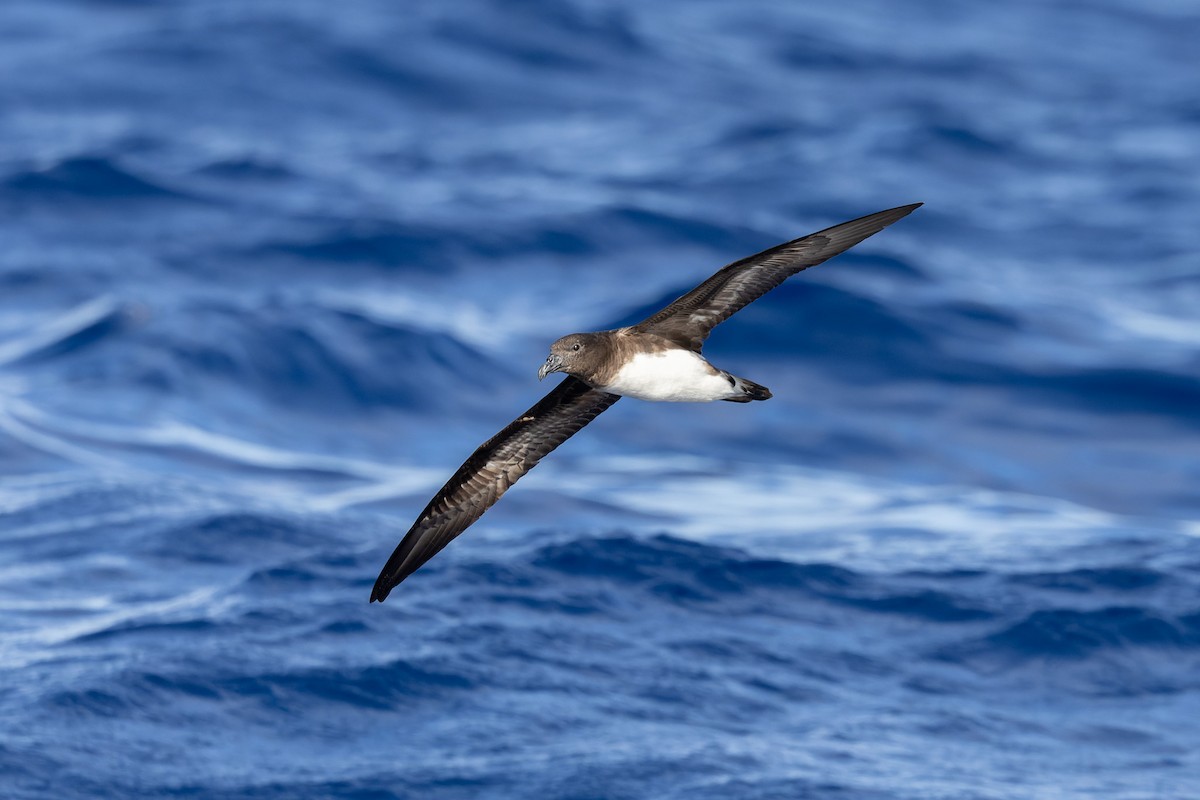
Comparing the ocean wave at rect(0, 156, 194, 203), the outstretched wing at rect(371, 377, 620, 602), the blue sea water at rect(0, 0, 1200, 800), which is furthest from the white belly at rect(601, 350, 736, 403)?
the ocean wave at rect(0, 156, 194, 203)

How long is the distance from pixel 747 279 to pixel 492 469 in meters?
1.94

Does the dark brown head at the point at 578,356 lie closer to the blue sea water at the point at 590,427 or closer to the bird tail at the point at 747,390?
the bird tail at the point at 747,390

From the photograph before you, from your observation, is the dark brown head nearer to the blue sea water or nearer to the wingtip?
the wingtip

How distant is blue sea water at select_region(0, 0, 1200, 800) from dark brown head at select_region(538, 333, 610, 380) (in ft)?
13.7

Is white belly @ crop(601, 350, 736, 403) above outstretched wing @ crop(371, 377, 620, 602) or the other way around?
above

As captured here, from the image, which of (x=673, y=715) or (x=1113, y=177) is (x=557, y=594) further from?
(x=1113, y=177)

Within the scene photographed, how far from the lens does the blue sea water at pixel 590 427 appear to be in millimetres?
12094

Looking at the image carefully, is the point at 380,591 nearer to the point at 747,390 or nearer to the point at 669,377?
the point at 669,377

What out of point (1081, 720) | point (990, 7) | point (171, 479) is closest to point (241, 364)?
point (171, 479)

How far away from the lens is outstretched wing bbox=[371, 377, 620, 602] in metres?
9.04

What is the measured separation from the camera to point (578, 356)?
26.2 feet

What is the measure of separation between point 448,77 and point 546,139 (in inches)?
96.2

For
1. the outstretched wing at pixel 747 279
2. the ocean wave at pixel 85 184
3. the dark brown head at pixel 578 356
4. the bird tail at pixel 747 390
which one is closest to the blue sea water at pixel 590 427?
the ocean wave at pixel 85 184

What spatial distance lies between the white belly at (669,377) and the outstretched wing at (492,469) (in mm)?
758
